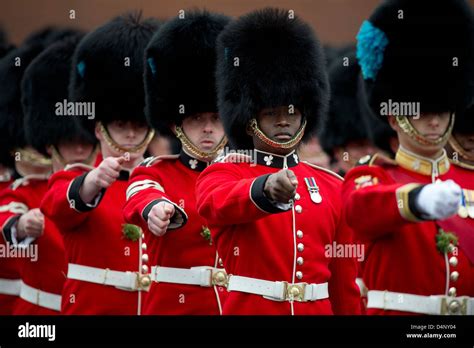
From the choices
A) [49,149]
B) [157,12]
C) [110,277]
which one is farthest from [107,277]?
[157,12]

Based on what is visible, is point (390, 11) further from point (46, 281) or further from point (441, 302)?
point (46, 281)

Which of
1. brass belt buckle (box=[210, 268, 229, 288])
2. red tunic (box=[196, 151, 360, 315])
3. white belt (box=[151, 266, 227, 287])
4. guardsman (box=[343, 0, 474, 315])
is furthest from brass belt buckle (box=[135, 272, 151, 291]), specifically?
guardsman (box=[343, 0, 474, 315])

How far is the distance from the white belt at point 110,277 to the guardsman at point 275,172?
1423 mm

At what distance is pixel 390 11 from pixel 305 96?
54 cm

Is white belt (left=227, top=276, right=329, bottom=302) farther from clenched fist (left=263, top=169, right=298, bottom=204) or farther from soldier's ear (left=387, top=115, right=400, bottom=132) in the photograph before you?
soldier's ear (left=387, top=115, right=400, bottom=132)

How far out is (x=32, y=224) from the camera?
23.8 ft

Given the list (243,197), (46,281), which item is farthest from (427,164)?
(46,281)

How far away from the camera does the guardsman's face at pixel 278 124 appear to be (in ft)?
18.4

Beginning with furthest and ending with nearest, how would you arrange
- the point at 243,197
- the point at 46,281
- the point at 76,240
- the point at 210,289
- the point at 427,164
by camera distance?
the point at 46,281 → the point at 76,240 → the point at 210,289 → the point at 427,164 → the point at 243,197

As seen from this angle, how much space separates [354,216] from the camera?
524 centimetres

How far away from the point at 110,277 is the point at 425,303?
2.15 meters

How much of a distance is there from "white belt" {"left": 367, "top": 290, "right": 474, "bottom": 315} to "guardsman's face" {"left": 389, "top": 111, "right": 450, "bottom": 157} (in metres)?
0.62

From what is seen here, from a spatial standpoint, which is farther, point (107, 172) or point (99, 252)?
point (99, 252)

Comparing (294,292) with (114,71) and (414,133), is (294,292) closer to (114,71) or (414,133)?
(414,133)
